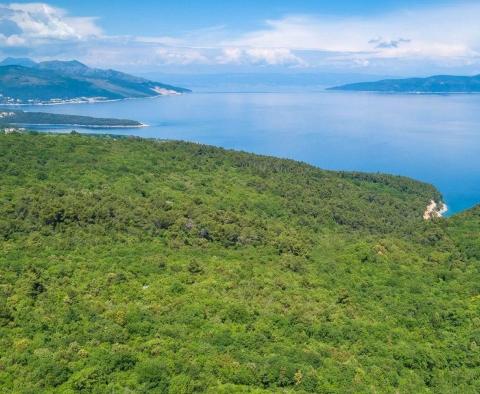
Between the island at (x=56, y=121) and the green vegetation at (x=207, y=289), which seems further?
the island at (x=56, y=121)

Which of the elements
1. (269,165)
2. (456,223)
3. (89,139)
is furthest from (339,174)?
(89,139)

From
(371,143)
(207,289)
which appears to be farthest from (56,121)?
(207,289)

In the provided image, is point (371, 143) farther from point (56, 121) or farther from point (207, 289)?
point (207, 289)

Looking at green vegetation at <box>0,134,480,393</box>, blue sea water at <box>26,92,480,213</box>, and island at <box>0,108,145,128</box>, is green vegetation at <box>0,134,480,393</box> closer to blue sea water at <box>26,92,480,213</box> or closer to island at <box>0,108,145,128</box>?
blue sea water at <box>26,92,480,213</box>

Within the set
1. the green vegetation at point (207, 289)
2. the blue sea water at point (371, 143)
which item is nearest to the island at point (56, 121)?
the blue sea water at point (371, 143)

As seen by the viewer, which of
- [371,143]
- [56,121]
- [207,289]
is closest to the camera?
[207,289]

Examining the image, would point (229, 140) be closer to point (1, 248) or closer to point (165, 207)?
point (165, 207)

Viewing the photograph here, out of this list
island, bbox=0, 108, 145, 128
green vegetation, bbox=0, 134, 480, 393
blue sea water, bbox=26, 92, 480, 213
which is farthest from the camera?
island, bbox=0, 108, 145, 128

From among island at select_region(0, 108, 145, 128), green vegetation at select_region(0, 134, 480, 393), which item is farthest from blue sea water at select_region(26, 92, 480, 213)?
green vegetation at select_region(0, 134, 480, 393)

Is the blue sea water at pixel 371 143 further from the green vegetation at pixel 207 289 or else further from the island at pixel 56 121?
the green vegetation at pixel 207 289
